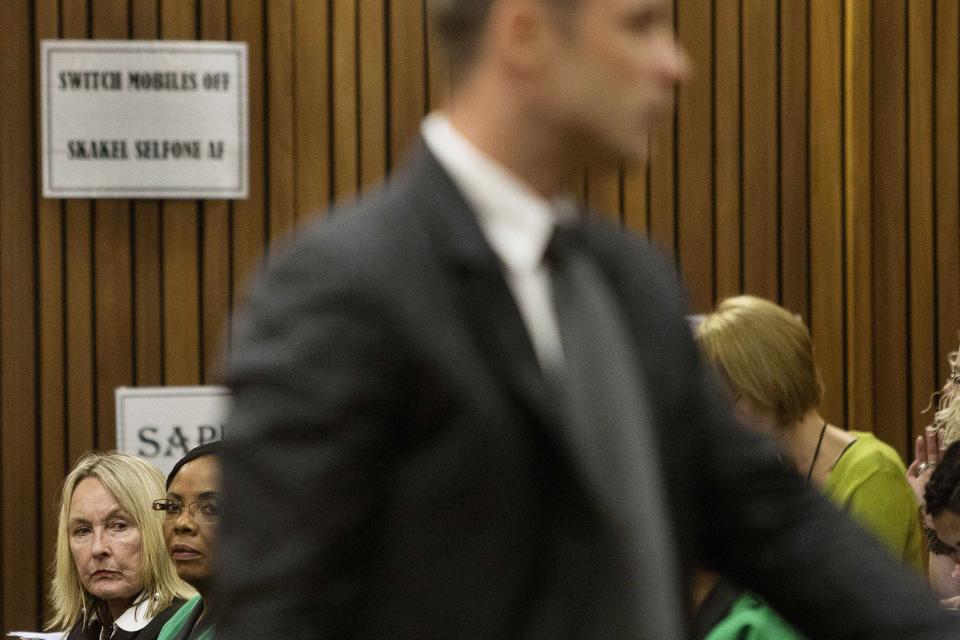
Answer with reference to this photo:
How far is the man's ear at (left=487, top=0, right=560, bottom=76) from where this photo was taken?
3.33 feet

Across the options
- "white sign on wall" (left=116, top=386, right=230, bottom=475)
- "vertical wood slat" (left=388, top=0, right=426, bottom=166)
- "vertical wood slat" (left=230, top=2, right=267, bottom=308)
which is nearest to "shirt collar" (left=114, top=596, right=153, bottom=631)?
"white sign on wall" (left=116, top=386, right=230, bottom=475)

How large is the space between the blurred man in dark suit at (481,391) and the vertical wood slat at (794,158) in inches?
155

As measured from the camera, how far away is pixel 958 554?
307 centimetres

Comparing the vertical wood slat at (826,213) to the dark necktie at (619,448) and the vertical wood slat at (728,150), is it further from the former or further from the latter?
the dark necktie at (619,448)

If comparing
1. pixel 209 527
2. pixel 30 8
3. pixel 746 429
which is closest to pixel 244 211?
pixel 30 8

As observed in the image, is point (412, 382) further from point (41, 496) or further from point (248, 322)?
point (41, 496)

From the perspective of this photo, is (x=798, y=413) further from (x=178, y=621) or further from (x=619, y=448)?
(x=619, y=448)

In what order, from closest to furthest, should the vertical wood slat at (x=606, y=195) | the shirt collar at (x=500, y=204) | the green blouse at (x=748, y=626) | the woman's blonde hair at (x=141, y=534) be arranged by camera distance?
the shirt collar at (x=500, y=204)
the green blouse at (x=748, y=626)
the woman's blonde hair at (x=141, y=534)
the vertical wood slat at (x=606, y=195)

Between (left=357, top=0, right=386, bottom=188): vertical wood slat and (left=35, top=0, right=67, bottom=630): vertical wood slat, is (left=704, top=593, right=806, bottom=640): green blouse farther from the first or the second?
(left=35, top=0, right=67, bottom=630): vertical wood slat

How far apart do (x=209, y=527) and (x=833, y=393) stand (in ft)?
8.20

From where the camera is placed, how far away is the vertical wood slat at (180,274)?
4699mm

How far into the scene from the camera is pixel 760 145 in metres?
4.92

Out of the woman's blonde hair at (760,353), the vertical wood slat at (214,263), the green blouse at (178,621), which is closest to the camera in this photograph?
the woman's blonde hair at (760,353)

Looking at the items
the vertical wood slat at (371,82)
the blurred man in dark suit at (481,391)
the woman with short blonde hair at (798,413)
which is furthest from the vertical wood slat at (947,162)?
the blurred man in dark suit at (481,391)
